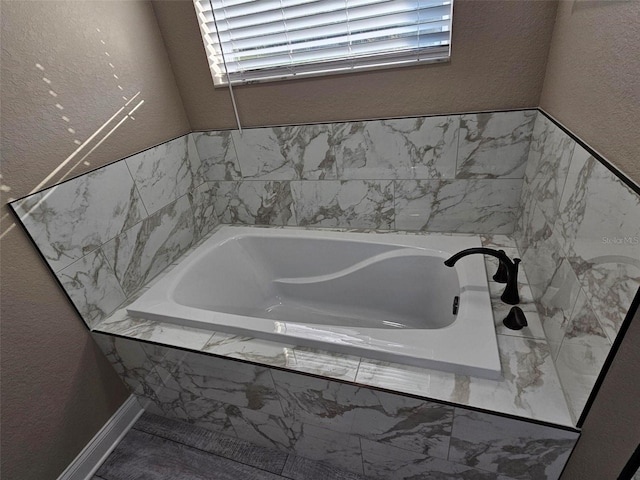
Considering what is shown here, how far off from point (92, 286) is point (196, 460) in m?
0.84

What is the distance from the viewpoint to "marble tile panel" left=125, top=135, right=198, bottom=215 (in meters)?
1.57

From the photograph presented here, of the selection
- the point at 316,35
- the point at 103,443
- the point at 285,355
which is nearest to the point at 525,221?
the point at 285,355

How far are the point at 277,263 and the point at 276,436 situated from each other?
894 millimetres

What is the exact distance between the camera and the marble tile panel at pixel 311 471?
126cm

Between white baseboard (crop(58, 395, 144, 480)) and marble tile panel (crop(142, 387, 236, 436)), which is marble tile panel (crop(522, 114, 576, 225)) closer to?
marble tile panel (crop(142, 387, 236, 436))

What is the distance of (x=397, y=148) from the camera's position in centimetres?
158

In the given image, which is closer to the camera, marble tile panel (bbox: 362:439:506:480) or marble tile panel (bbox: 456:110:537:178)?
marble tile panel (bbox: 362:439:506:480)

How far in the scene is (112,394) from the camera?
1.50 m

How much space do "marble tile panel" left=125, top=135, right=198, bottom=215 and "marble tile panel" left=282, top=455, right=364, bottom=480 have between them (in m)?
1.29

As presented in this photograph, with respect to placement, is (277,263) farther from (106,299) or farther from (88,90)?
(88,90)

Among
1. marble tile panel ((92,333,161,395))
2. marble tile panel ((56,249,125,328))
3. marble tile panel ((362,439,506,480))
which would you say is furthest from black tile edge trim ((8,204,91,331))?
marble tile panel ((362,439,506,480))

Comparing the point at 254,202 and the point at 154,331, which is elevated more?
the point at 254,202

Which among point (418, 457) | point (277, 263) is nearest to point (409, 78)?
point (277, 263)

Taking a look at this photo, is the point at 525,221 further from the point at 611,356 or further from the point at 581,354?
the point at 611,356
